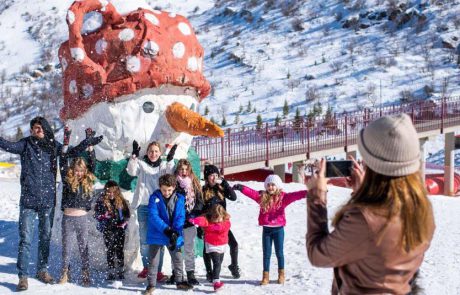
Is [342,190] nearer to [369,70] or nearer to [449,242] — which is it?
[449,242]

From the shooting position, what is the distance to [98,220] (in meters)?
5.23

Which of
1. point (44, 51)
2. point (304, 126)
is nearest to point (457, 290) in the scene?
point (304, 126)

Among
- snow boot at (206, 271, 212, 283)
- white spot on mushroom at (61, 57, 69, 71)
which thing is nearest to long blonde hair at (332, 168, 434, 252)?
snow boot at (206, 271, 212, 283)

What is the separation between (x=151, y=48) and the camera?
5.50 meters

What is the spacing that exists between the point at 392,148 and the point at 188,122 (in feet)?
11.8

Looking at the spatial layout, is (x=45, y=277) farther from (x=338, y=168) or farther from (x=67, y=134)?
(x=338, y=168)

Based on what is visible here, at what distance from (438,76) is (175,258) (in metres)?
30.7

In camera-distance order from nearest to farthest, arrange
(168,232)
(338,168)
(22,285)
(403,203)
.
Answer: (403,203) → (338,168) → (168,232) → (22,285)

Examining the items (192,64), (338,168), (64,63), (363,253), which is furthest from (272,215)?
(363,253)

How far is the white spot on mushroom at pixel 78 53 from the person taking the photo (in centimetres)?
538

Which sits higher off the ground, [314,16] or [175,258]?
[314,16]

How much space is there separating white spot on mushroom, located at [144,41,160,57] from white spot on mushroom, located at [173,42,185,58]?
0.20 metres

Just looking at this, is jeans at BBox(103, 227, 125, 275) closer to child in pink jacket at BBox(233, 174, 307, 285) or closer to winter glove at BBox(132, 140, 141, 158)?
winter glove at BBox(132, 140, 141, 158)

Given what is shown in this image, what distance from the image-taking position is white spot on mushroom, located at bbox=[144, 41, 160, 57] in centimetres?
548
